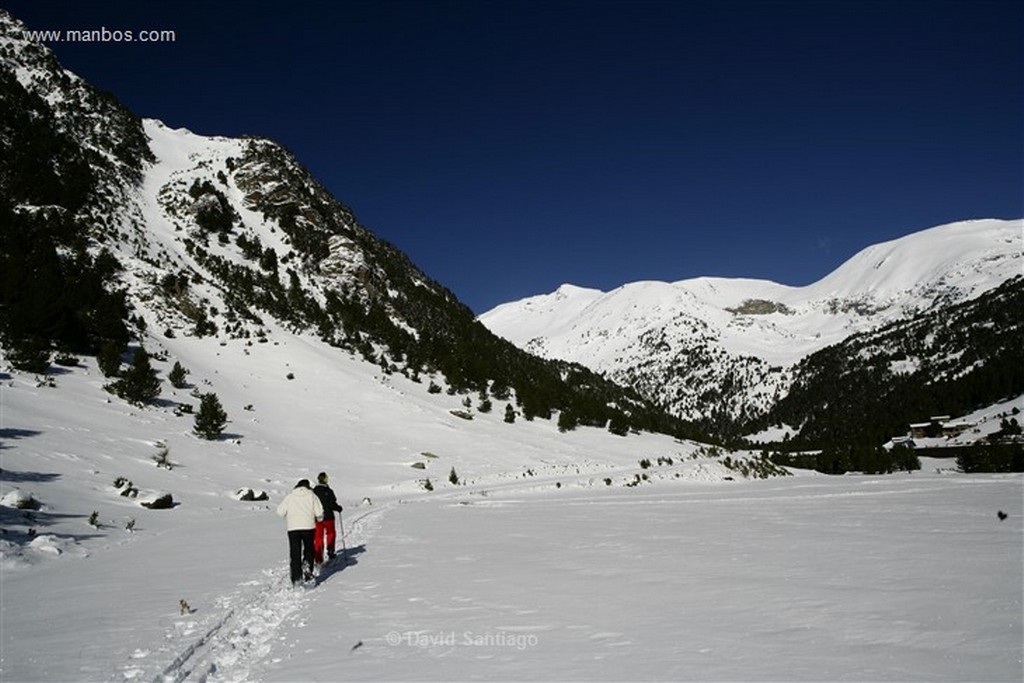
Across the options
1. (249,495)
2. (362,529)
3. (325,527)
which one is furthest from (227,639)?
(249,495)

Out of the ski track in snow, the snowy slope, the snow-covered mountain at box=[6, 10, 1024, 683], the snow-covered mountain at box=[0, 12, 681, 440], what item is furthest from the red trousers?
the snow-covered mountain at box=[0, 12, 681, 440]

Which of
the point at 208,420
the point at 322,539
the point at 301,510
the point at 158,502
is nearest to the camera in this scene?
the point at 301,510

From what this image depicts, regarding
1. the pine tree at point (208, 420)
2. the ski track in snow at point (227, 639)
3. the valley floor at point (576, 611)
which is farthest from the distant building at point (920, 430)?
the ski track in snow at point (227, 639)

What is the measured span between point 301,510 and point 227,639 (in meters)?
3.53

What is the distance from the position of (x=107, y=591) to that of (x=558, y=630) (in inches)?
278

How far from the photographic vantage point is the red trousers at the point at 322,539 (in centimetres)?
1049

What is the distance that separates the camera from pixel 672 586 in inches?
300

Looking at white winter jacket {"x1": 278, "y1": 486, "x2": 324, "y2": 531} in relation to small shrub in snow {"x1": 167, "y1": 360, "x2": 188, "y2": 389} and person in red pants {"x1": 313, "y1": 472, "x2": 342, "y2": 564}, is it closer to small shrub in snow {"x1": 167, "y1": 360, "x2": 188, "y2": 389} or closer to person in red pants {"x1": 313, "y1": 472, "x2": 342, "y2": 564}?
person in red pants {"x1": 313, "y1": 472, "x2": 342, "y2": 564}

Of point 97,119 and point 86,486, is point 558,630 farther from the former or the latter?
point 97,119

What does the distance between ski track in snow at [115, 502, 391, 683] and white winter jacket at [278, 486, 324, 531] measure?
1032 mm

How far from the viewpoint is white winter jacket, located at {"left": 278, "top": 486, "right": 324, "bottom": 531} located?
32.0ft

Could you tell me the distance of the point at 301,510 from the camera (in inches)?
389

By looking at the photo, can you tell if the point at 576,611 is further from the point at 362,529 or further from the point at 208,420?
the point at 208,420

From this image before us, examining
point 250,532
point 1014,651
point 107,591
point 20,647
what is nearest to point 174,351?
point 250,532
